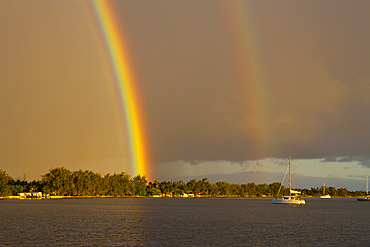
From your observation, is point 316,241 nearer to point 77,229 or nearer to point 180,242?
point 180,242

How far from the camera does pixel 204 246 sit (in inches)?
2484

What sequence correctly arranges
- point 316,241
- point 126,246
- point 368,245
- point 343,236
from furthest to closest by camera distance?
1. point 343,236
2. point 316,241
3. point 368,245
4. point 126,246

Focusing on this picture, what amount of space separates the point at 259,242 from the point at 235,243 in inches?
181

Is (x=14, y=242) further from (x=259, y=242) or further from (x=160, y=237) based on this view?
(x=259, y=242)

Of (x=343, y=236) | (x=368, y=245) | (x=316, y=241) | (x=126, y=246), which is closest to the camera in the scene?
(x=126, y=246)

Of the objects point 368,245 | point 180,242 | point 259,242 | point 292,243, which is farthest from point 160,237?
point 368,245

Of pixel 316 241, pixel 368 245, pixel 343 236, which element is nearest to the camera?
pixel 368 245

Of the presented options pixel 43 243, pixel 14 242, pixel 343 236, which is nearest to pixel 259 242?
pixel 343 236

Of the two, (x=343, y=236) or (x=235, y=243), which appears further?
(x=343, y=236)

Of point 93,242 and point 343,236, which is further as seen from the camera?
point 343,236

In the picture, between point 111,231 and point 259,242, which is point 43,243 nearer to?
point 111,231

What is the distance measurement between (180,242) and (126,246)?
10424 mm

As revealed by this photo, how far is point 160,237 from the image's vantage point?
74.2m

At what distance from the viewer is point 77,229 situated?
84.3 m
